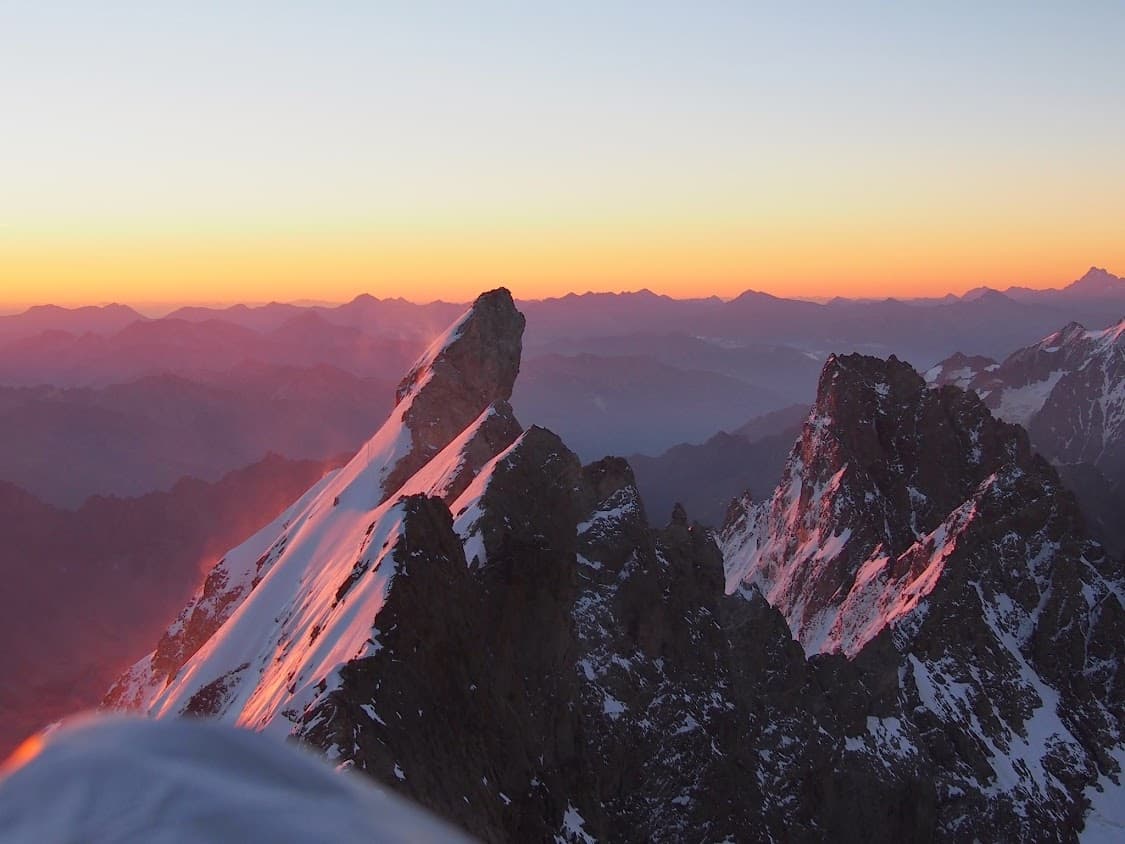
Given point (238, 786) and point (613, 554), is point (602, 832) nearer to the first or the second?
point (613, 554)

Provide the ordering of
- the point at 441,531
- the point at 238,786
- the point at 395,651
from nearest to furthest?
the point at 238,786 < the point at 395,651 < the point at 441,531

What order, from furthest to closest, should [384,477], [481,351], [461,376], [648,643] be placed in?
[481,351], [461,376], [384,477], [648,643]

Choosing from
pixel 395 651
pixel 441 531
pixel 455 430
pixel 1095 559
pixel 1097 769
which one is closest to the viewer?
pixel 395 651

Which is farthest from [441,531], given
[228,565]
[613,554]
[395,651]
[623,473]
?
[228,565]

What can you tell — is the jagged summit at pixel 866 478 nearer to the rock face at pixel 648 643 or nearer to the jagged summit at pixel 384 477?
the rock face at pixel 648 643

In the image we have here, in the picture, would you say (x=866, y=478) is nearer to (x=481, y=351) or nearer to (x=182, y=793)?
(x=481, y=351)

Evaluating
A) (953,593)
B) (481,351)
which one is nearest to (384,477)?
(481,351)

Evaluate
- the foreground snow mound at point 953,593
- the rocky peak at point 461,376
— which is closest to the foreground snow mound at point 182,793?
the foreground snow mound at point 953,593

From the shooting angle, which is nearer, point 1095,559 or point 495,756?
point 495,756

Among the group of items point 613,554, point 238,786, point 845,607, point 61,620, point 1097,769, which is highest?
point 238,786
